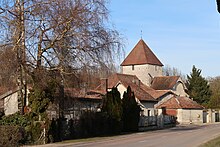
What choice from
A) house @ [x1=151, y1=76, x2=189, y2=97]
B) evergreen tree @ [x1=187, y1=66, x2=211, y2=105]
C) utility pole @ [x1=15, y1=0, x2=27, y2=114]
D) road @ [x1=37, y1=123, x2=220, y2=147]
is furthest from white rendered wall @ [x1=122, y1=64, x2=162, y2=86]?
utility pole @ [x1=15, y1=0, x2=27, y2=114]

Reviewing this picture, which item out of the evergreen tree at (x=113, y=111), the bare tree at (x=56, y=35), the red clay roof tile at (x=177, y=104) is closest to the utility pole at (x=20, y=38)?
the bare tree at (x=56, y=35)

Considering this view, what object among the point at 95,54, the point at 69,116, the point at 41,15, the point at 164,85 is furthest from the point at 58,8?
the point at 164,85

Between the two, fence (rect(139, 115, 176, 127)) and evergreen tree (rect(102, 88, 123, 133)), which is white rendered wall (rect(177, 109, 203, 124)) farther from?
evergreen tree (rect(102, 88, 123, 133))

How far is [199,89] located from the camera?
87.0 metres

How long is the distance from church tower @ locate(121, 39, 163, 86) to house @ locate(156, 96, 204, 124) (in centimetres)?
1629

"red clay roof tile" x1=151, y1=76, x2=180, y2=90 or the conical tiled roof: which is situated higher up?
the conical tiled roof

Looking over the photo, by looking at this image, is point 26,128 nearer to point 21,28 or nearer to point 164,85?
point 21,28

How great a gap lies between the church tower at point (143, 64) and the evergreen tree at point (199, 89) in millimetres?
7051

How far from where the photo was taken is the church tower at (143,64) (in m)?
84.8

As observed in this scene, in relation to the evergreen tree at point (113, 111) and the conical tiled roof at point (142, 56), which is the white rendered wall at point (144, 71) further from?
the evergreen tree at point (113, 111)

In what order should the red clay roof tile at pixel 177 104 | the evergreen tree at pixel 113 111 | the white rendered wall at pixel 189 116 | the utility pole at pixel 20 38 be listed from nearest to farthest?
the utility pole at pixel 20 38
the evergreen tree at pixel 113 111
the white rendered wall at pixel 189 116
the red clay roof tile at pixel 177 104

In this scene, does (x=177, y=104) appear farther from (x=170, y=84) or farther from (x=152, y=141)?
(x=152, y=141)

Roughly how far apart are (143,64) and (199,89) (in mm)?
12628

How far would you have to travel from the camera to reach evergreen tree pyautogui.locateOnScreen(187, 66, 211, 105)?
284ft
